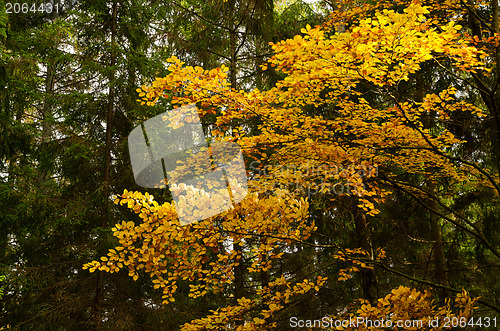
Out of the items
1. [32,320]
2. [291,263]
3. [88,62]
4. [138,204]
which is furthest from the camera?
[291,263]

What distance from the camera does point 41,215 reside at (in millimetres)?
6316

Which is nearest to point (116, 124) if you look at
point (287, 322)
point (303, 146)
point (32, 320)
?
point (32, 320)

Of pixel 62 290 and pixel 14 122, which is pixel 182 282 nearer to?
pixel 62 290

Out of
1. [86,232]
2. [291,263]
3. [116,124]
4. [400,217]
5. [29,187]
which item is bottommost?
[291,263]

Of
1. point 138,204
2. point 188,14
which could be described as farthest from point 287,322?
point 188,14

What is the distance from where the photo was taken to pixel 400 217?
22.5 ft

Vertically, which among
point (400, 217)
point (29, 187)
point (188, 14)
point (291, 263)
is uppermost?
point (188, 14)

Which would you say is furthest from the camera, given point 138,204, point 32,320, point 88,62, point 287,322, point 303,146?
point 287,322

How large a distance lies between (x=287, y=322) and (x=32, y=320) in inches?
174

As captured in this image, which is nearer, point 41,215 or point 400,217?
point 41,215

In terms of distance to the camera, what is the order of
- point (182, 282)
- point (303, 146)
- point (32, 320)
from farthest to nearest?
point (182, 282) → point (32, 320) → point (303, 146)

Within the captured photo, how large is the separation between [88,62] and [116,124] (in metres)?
1.21

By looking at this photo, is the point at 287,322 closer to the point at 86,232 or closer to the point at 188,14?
the point at 86,232

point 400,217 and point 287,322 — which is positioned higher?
point 400,217
